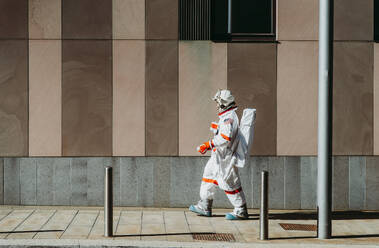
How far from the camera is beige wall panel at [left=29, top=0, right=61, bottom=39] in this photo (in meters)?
10.5

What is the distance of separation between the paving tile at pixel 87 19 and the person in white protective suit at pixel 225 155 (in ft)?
8.56

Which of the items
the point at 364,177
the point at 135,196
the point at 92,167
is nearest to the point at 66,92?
the point at 92,167

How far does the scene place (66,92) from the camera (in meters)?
10.5

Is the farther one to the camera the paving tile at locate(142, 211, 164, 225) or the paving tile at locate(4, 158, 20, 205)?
the paving tile at locate(4, 158, 20, 205)

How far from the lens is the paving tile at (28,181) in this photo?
10422 millimetres

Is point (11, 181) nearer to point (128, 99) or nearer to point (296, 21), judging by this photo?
point (128, 99)

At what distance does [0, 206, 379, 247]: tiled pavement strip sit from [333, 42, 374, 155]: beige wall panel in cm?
138

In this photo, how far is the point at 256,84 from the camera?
10.7 meters

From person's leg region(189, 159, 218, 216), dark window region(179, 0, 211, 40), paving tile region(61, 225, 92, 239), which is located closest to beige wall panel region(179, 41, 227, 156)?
dark window region(179, 0, 211, 40)

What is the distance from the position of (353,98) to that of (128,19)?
432 centimetres

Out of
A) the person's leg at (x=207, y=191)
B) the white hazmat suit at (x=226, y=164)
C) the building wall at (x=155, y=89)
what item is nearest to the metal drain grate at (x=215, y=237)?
the white hazmat suit at (x=226, y=164)

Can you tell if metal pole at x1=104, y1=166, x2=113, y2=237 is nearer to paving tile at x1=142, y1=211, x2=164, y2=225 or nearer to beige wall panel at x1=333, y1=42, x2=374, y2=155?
paving tile at x1=142, y1=211, x2=164, y2=225

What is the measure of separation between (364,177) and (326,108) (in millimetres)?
3340

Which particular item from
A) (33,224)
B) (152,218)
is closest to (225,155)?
(152,218)
